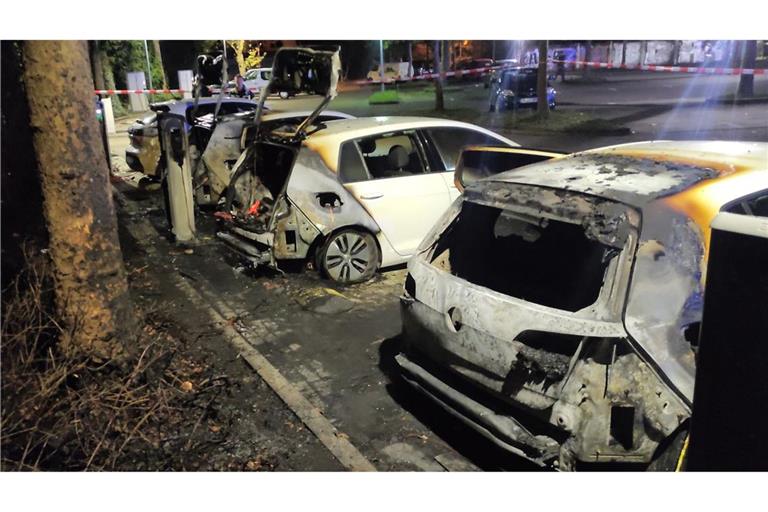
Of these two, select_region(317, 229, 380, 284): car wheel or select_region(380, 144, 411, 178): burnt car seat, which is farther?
select_region(380, 144, 411, 178): burnt car seat

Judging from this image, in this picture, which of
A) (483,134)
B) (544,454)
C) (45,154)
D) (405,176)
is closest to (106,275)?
(45,154)

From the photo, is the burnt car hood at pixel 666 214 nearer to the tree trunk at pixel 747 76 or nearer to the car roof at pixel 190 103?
the car roof at pixel 190 103

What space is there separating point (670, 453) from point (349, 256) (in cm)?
369

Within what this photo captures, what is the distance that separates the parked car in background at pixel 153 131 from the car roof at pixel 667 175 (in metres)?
7.33

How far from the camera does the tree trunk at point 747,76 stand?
13.2 meters

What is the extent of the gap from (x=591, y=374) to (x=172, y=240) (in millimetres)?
6198

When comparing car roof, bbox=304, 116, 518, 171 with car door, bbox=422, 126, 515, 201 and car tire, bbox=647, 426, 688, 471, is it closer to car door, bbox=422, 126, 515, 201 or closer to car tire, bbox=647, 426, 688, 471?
car door, bbox=422, 126, 515, 201

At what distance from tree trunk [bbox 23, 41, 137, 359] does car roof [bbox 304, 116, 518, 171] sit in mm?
2413

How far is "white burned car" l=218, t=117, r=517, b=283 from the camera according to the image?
5613 mm

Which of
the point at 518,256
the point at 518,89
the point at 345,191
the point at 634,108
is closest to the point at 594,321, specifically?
the point at 518,256

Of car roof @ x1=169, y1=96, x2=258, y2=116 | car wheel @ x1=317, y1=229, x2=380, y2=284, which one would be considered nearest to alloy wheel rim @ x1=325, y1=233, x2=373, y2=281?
car wheel @ x1=317, y1=229, x2=380, y2=284

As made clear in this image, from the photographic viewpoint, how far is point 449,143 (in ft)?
20.1

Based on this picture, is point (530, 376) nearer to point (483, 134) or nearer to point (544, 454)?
point (544, 454)

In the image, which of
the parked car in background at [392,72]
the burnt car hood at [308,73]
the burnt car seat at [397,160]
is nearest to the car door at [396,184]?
the burnt car seat at [397,160]
